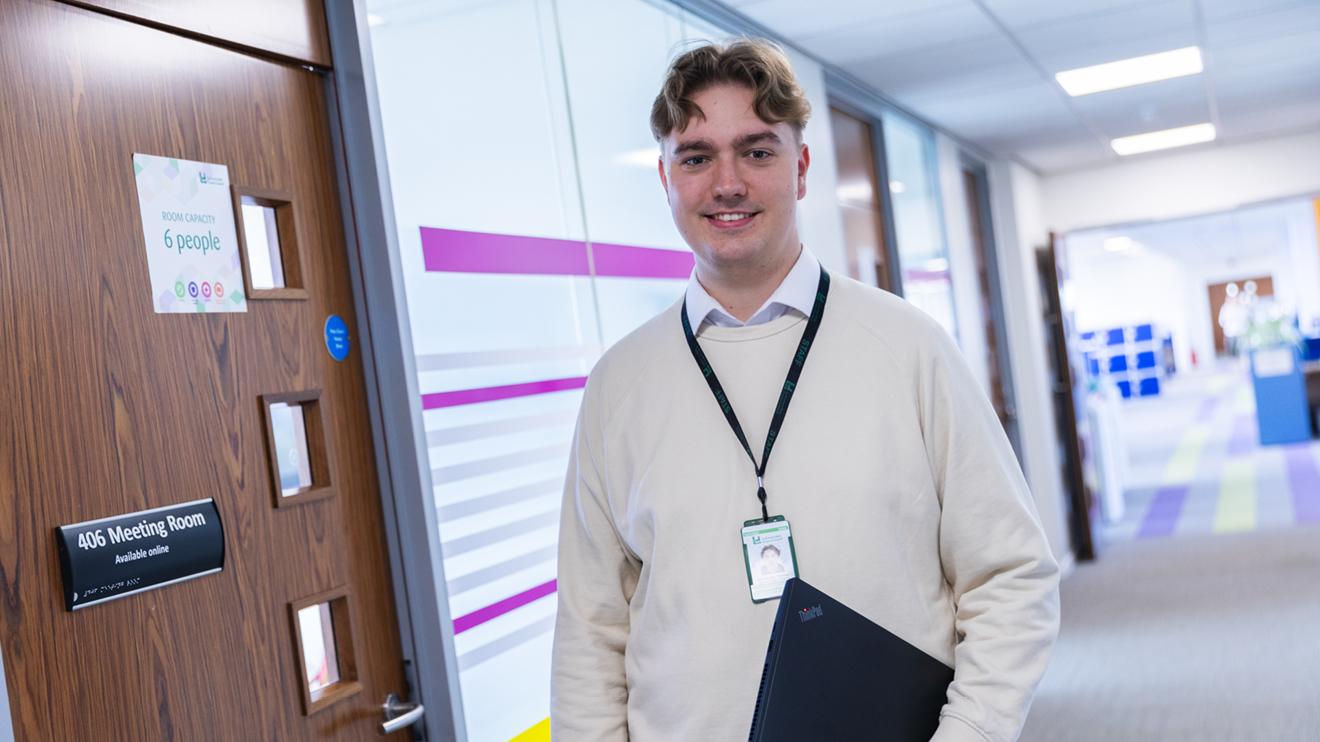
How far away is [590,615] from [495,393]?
103cm

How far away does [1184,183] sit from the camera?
899 centimetres

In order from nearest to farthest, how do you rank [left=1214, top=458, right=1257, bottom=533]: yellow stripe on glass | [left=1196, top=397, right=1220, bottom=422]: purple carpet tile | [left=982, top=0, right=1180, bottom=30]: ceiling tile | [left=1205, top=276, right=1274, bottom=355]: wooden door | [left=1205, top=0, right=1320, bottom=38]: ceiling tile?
[left=982, top=0, right=1180, bottom=30]: ceiling tile < [left=1205, top=0, right=1320, bottom=38]: ceiling tile < [left=1214, top=458, right=1257, bottom=533]: yellow stripe on glass < [left=1196, top=397, right=1220, bottom=422]: purple carpet tile < [left=1205, top=276, right=1274, bottom=355]: wooden door

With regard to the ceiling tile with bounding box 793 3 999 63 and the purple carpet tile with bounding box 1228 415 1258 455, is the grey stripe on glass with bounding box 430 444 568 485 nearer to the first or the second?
the ceiling tile with bounding box 793 3 999 63

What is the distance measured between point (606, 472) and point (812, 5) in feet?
9.15

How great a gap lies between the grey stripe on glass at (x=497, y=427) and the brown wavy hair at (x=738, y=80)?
0.98 meters

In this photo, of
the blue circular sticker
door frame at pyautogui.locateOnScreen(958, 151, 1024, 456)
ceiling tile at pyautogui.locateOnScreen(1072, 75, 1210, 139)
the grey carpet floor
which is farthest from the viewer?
door frame at pyautogui.locateOnScreen(958, 151, 1024, 456)

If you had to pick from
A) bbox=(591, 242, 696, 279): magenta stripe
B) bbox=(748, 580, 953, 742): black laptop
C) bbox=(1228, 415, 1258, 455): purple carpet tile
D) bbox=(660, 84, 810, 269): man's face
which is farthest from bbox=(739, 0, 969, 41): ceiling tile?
bbox=(1228, 415, 1258, 455): purple carpet tile

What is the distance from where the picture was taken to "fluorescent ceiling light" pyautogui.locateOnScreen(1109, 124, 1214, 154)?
7949mm

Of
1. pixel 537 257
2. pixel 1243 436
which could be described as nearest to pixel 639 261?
pixel 537 257

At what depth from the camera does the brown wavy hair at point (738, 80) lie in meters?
1.60

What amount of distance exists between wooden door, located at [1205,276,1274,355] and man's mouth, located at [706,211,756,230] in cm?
3805

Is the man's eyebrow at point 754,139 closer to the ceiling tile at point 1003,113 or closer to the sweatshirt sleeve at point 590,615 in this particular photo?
the sweatshirt sleeve at point 590,615

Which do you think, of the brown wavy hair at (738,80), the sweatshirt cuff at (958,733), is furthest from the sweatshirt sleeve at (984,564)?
the brown wavy hair at (738,80)

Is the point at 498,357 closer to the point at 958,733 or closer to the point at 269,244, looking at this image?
the point at 269,244
